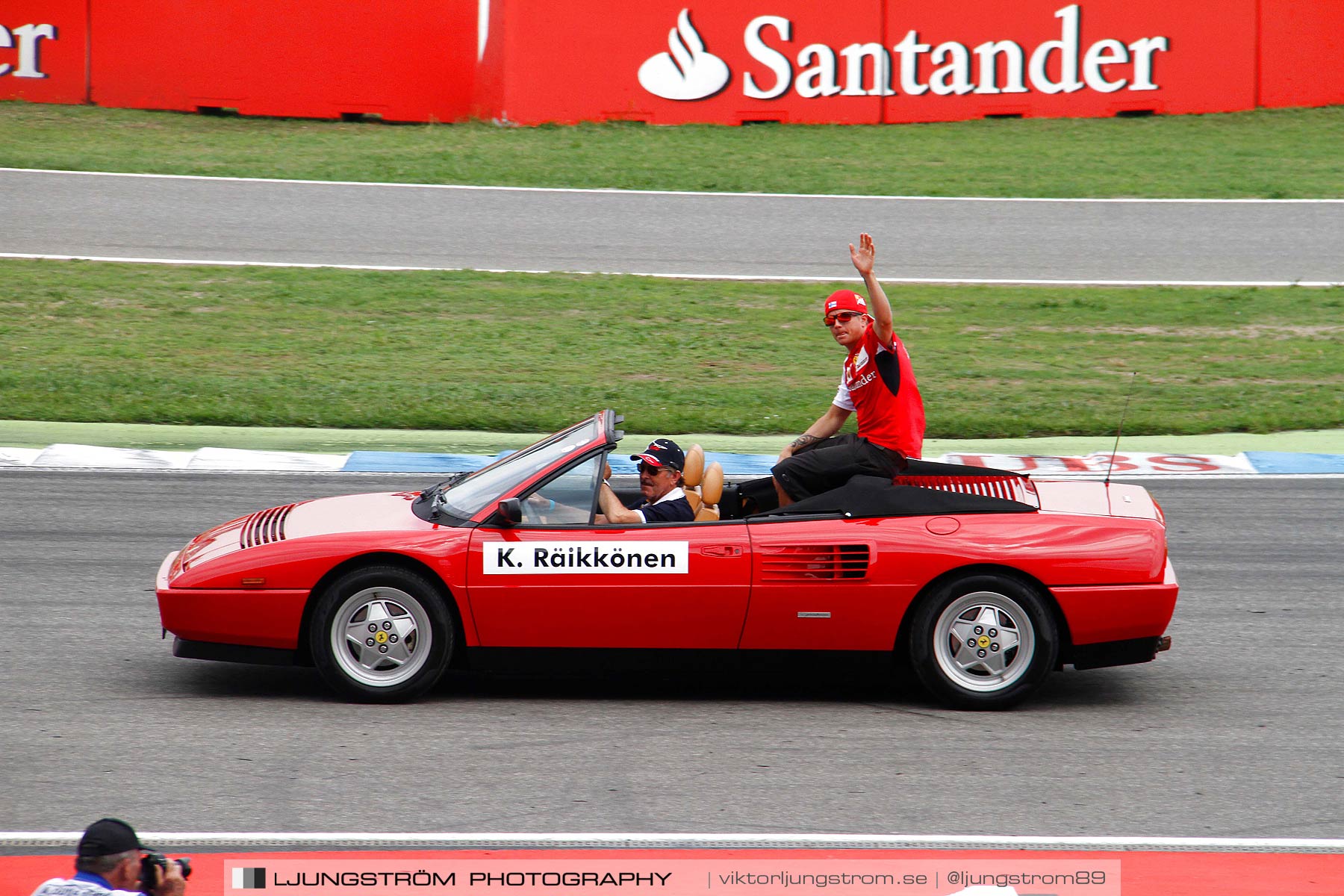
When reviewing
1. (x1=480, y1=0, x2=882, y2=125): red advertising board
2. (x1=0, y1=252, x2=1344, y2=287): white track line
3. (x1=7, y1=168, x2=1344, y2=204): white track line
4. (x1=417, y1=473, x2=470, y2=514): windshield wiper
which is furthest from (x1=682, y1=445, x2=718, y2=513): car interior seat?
(x1=480, y1=0, x2=882, y2=125): red advertising board

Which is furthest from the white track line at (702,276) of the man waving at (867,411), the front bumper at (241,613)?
the front bumper at (241,613)

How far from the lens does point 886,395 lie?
707cm

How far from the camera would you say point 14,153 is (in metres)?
22.5

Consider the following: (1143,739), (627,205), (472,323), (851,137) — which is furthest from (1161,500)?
(851,137)

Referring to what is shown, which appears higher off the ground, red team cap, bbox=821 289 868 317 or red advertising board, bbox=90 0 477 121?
red advertising board, bbox=90 0 477 121

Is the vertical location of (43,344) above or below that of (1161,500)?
above

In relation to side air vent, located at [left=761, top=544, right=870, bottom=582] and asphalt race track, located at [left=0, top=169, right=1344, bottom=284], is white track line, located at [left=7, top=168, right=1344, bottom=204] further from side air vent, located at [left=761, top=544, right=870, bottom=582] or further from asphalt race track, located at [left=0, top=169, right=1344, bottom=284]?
side air vent, located at [left=761, top=544, right=870, bottom=582]

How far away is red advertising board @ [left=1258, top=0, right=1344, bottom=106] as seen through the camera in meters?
25.2

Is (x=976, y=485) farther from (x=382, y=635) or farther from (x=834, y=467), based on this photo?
(x=382, y=635)

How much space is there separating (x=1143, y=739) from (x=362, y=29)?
20225 mm

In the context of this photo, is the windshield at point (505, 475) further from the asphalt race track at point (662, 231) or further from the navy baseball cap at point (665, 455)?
the asphalt race track at point (662, 231)

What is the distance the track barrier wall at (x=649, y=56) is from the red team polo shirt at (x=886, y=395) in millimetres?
18061

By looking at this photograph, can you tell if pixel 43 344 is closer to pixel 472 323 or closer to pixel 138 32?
pixel 472 323

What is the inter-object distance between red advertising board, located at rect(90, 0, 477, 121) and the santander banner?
1207 mm
